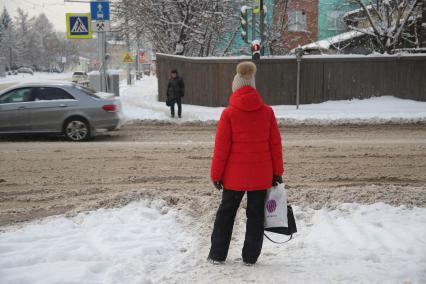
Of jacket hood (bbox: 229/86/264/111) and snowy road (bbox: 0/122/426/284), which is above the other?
jacket hood (bbox: 229/86/264/111)

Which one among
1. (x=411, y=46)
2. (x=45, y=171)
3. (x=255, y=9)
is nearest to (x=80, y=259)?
(x=45, y=171)

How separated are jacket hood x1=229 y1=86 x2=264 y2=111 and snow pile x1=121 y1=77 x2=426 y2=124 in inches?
475

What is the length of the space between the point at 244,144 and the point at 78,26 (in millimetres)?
13387

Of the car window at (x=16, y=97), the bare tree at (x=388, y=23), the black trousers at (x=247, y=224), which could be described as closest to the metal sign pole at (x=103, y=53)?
the car window at (x=16, y=97)

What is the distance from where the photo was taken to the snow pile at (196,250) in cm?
417

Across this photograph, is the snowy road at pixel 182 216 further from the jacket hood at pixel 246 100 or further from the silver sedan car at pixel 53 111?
the jacket hood at pixel 246 100

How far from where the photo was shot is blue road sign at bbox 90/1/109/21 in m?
16.3

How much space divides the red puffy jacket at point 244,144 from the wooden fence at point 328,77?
50.5ft

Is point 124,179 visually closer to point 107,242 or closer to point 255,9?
point 107,242

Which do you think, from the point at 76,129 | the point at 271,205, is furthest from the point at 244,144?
the point at 76,129

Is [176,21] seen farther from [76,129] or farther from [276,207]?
[276,207]

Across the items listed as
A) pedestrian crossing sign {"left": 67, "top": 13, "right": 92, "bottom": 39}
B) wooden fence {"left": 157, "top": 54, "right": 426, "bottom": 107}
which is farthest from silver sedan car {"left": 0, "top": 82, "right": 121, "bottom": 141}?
wooden fence {"left": 157, "top": 54, "right": 426, "bottom": 107}

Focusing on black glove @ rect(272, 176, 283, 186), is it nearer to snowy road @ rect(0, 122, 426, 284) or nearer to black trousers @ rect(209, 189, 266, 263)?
black trousers @ rect(209, 189, 266, 263)

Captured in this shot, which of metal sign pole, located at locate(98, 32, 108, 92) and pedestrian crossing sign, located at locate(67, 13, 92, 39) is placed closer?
pedestrian crossing sign, located at locate(67, 13, 92, 39)
